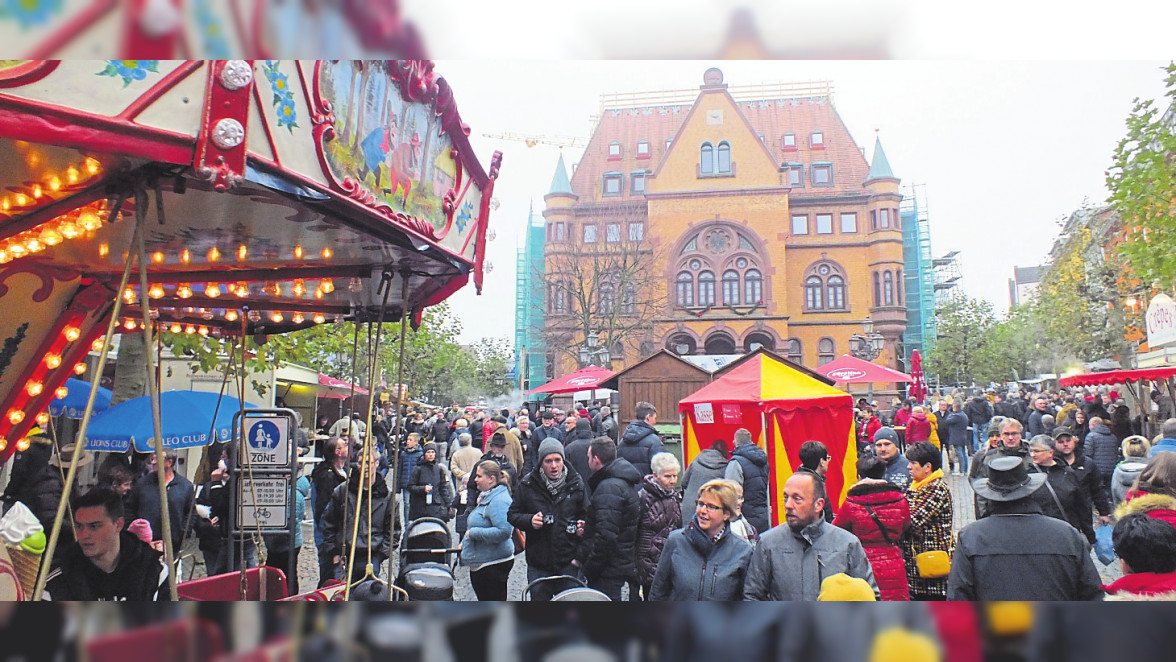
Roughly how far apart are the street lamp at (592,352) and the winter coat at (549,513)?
1870 centimetres

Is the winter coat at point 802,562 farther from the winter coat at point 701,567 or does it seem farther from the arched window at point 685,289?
the arched window at point 685,289

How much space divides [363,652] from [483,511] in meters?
4.91

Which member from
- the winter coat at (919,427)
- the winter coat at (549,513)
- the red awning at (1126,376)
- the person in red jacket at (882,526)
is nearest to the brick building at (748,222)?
the red awning at (1126,376)

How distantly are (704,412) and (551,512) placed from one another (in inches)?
170

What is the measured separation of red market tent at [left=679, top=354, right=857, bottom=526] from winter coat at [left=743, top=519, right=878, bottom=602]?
211 inches

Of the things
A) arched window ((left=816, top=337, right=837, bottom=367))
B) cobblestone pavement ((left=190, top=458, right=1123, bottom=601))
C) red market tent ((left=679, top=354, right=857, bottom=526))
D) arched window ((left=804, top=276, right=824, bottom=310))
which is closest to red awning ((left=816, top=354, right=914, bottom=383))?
cobblestone pavement ((left=190, top=458, right=1123, bottom=601))

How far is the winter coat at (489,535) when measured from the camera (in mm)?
5758

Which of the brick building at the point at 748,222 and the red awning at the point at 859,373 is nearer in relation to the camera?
the red awning at the point at 859,373

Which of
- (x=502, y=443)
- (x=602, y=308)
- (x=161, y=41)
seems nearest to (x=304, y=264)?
(x=161, y=41)

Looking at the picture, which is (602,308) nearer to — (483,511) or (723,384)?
(723,384)

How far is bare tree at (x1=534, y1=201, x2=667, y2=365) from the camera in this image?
32688 mm

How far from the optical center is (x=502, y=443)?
9586mm

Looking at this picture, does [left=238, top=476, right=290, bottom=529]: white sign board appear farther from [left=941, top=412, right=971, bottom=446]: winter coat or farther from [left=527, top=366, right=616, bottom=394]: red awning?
[left=941, top=412, right=971, bottom=446]: winter coat

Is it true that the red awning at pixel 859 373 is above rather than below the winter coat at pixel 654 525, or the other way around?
above
